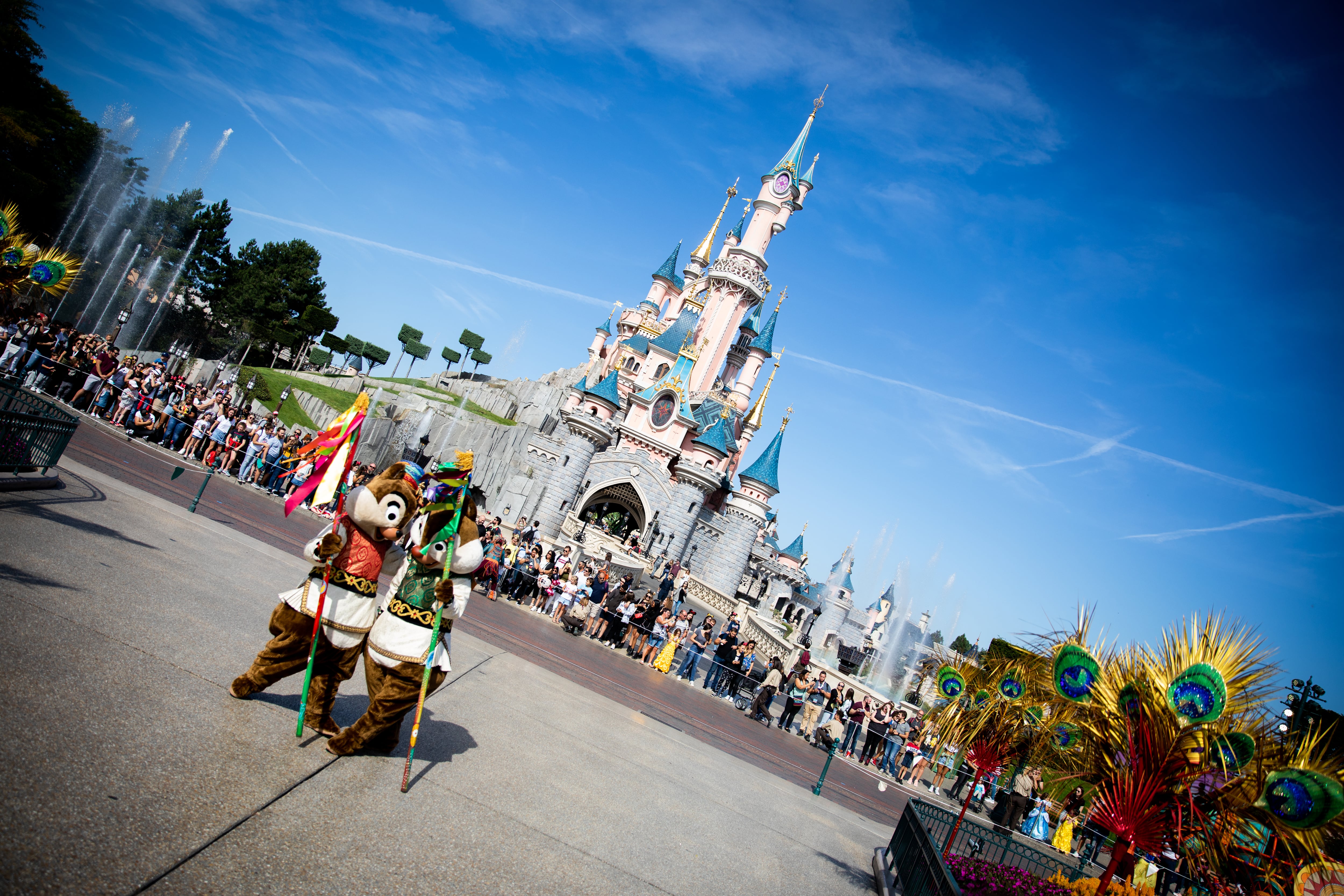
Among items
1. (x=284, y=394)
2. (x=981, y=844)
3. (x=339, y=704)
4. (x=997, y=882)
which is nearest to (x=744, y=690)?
(x=981, y=844)

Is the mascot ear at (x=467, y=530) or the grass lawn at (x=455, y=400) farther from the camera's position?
the grass lawn at (x=455, y=400)

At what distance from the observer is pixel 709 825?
238 inches

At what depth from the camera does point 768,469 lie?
37938mm

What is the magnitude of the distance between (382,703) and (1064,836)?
12.1 meters

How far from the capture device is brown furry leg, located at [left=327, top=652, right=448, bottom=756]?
4531mm

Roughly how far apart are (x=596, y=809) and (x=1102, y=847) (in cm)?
1099

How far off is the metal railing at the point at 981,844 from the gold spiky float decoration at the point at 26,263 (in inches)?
446

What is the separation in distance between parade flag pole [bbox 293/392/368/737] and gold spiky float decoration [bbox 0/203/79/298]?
6.31 meters

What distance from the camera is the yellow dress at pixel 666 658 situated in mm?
14648

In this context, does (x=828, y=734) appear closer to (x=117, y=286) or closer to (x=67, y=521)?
(x=67, y=521)

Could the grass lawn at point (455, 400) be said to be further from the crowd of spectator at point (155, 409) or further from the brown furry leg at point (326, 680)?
the brown furry leg at point (326, 680)

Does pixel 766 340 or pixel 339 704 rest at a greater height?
pixel 766 340

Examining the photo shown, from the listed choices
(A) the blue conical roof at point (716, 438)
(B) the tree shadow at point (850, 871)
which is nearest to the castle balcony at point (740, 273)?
(A) the blue conical roof at point (716, 438)

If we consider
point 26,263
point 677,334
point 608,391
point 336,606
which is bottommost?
point 336,606
